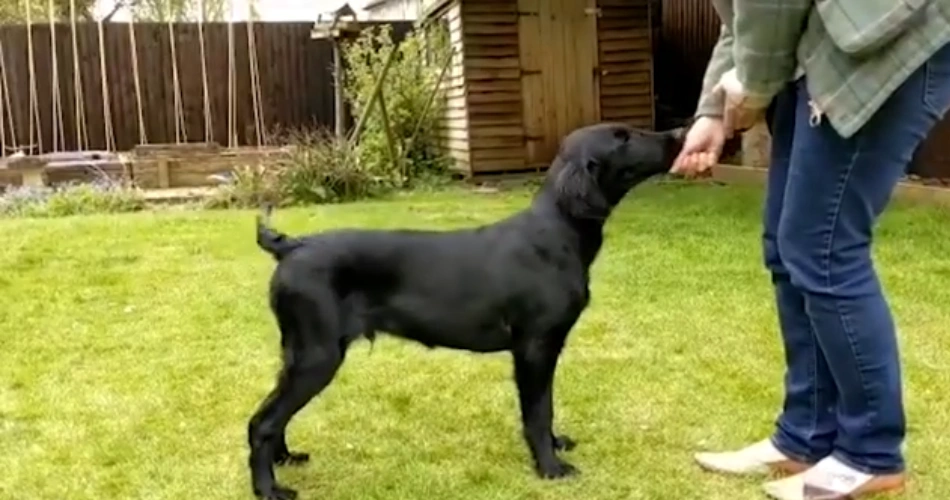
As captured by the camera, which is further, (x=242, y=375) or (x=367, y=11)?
(x=367, y=11)

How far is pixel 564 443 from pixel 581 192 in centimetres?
66

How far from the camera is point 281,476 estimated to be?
2.67 meters

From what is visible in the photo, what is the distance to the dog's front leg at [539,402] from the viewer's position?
2.59 meters

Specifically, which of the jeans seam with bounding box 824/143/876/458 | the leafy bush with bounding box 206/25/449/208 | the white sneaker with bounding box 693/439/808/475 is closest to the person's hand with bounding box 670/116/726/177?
the jeans seam with bounding box 824/143/876/458

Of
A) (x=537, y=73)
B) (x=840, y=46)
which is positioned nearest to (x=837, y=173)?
(x=840, y=46)

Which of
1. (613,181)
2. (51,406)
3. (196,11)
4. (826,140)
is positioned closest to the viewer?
(826,140)

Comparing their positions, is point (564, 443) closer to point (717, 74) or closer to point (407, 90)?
point (717, 74)

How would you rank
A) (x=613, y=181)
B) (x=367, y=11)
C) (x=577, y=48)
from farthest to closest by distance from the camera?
(x=367, y=11)
(x=577, y=48)
(x=613, y=181)

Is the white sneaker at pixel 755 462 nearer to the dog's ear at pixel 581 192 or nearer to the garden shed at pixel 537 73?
the dog's ear at pixel 581 192

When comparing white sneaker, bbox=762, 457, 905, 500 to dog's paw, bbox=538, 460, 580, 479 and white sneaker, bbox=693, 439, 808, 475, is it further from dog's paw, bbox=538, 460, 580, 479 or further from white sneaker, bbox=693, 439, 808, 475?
dog's paw, bbox=538, 460, 580, 479

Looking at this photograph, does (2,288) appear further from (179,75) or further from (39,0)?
(39,0)

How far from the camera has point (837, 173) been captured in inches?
80.8

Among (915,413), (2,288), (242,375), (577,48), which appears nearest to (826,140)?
(915,413)

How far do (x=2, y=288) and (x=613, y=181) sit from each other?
3.77 m
